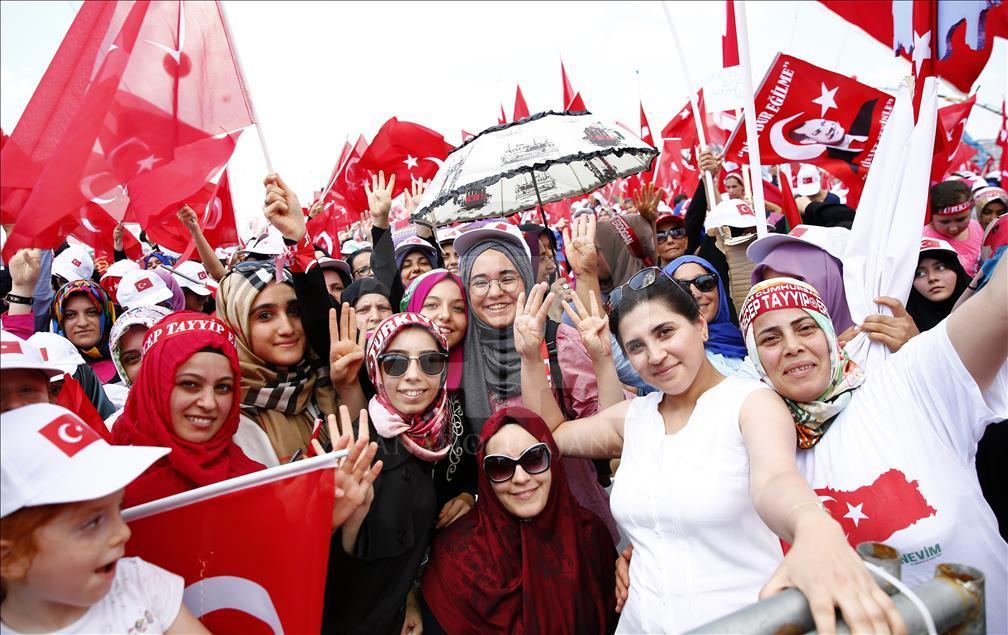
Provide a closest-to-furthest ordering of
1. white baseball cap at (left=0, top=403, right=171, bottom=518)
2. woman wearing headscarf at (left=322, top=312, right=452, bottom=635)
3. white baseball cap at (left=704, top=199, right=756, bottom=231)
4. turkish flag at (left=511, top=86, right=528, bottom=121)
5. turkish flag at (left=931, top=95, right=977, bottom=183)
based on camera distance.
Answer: white baseball cap at (left=0, top=403, right=171, bottom=518), woman wearing headscarf at (left=322, top=312, right=452, bottom=635), turkish flag at (left=931, top=95, right=977, bottom=183), white baseball cap at (left=704, top=199, right=756, bottom=231), turkish flag at (left=511, top=86, right=528, bottom=121)

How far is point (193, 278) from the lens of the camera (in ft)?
18.1

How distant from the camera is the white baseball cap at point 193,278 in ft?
17.6

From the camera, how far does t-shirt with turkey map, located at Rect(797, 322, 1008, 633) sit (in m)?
1.90

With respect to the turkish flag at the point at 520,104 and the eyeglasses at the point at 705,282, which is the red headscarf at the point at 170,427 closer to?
the eyeglasses at the point at 705,282

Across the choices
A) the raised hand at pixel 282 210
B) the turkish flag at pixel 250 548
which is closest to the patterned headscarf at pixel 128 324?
the raised hand at pixel 282 210

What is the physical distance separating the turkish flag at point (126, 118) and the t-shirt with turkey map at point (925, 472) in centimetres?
262

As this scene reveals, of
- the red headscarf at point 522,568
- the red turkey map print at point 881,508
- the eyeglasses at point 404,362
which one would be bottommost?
the red headscarf at point 522,568

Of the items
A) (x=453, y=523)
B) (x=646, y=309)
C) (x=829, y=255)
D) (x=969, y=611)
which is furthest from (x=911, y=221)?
(x=453, y=523)

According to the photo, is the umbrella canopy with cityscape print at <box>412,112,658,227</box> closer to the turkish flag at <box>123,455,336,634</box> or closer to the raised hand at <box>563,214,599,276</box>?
the raised hand at <box>563,214,599,276</box>

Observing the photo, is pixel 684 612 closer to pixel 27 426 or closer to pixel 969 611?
pixel 969 611

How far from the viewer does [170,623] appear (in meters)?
1.66

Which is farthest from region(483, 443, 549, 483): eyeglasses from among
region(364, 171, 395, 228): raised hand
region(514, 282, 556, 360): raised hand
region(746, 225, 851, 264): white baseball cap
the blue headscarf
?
region(364, 171, 395, 228): raised hand

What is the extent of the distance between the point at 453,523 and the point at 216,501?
0.97 meters

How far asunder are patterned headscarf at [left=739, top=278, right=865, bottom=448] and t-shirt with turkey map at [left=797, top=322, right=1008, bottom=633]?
0.11m
